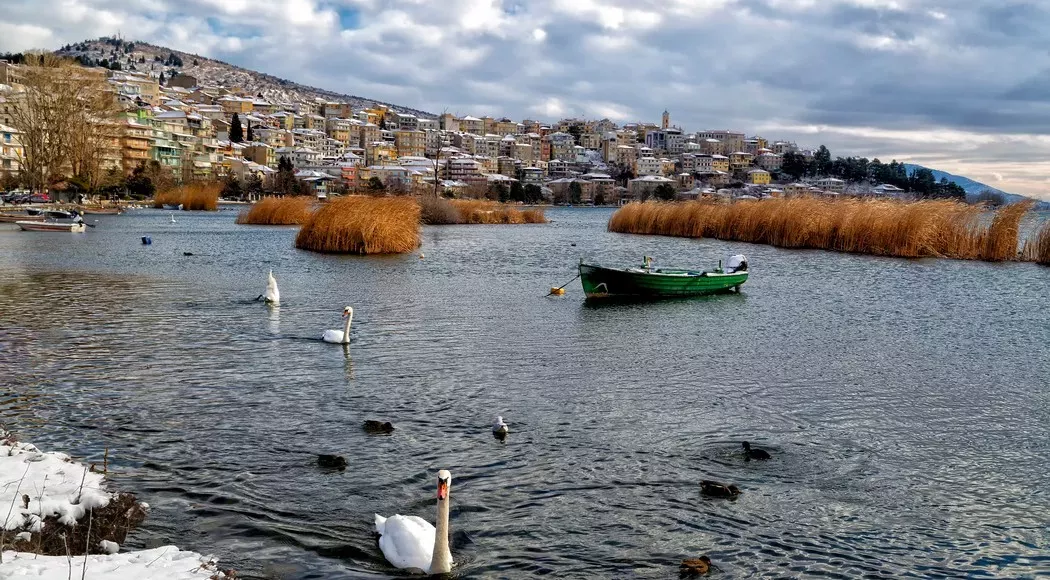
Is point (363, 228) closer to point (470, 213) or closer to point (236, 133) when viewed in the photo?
point (470, 213)

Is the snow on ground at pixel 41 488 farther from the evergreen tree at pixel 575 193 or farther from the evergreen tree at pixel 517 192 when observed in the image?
the evergreen tree at pixel 575 193

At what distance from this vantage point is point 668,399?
485 inches

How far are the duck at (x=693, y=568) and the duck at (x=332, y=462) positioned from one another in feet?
12.3

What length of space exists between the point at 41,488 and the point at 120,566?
1836 mm

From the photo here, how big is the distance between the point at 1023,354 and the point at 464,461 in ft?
41.7

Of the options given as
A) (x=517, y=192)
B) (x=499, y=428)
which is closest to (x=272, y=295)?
(x=499, y=428)

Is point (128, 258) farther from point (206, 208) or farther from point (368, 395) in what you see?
point (206, 208)

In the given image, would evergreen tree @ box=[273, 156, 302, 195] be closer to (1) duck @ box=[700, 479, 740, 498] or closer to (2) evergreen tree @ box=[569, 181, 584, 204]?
(2) evergreen tree @ box=[569, 181, 584, 204]

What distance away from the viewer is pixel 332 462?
352 inches

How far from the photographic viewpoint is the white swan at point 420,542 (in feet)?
21.2

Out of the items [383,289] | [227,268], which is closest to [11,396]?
[383,289]

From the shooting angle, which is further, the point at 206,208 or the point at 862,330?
the point at 206,208

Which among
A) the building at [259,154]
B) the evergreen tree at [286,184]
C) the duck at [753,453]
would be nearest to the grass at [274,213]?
the duck at [753,453]

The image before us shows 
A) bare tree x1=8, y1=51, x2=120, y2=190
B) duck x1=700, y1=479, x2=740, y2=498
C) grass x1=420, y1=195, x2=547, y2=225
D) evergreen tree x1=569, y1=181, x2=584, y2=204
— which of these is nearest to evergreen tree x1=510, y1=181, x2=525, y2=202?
evergreen tree x1=569, y1=181, x2=584, y2=204
